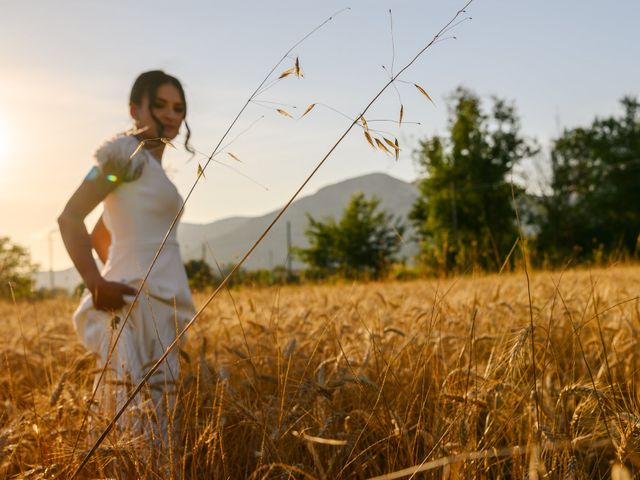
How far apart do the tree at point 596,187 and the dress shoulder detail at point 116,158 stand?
33945mm

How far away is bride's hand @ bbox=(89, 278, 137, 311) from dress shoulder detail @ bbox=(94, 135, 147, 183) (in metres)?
0.39

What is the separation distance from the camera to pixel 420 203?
35125mm

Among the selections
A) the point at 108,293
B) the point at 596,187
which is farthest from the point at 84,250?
the point at 596,187

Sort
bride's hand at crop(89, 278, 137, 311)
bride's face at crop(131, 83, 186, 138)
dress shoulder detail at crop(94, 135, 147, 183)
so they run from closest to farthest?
bride's hand at crop(89, 278, 137, 311) → dress shoulder detail at crop(94, 135, 147, 183) → bride's face at crop(131, 83, 186, 138)

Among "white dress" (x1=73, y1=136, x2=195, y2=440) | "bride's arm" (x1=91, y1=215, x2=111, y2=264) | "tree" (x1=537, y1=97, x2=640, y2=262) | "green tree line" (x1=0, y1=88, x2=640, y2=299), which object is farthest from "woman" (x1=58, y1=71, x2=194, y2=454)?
"tree" (x1=537, y1=97, x2=640, y2=262)

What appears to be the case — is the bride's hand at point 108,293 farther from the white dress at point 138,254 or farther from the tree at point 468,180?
the tree at point 468,180

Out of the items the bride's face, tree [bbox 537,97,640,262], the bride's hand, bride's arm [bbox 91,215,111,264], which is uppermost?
tree [bbox 537,97,640,262]

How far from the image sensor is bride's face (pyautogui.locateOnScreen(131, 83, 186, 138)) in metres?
2.23

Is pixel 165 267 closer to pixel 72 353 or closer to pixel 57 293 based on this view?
pixel 72 353

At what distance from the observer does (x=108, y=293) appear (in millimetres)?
1985

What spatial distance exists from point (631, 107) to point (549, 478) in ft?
148

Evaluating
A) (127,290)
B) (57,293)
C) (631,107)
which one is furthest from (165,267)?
(631,107)

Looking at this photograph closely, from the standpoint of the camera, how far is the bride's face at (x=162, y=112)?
223 centimetres

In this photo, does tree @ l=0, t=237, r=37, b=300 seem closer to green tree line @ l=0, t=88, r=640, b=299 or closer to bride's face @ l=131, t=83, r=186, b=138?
bride's face @ l=131, t=83, r=186, b=138
